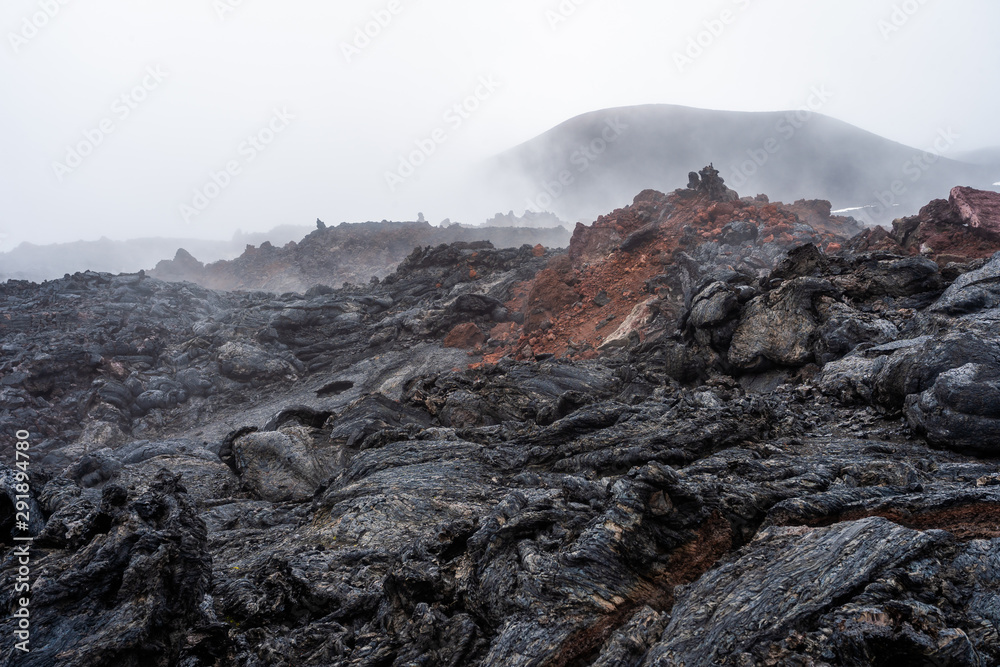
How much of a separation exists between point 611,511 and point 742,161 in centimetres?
10311

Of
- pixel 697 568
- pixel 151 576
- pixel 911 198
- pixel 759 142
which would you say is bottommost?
pixel 697 568

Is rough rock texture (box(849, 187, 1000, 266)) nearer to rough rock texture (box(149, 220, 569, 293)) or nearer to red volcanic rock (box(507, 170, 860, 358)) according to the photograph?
red volcanic rock (box(507, 170, 860, 358))

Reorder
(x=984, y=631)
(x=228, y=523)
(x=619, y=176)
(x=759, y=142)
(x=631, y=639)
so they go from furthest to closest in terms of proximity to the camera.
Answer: (x=619, y=176) → (x=759, y=142) → (x=228, y=523) → (x=631, y=639) → (x=984, y=631)

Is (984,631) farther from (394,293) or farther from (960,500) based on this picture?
(394,293)

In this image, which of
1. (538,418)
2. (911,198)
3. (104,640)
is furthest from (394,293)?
(911,198)

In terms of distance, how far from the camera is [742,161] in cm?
8931

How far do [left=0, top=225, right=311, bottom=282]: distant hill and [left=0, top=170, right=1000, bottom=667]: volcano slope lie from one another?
4279 inches

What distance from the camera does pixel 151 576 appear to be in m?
6.99

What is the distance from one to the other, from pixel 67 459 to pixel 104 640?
21.7m

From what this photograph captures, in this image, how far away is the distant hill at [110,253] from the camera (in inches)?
3991

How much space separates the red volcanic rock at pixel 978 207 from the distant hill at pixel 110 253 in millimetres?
115769

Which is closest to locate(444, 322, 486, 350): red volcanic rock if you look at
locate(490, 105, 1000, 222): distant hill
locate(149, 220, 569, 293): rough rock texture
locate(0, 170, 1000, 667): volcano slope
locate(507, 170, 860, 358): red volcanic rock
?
locate(507, 170, 860, 358): red volcanic rock

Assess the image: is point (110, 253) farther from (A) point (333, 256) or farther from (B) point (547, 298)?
(B) point (547, 298)

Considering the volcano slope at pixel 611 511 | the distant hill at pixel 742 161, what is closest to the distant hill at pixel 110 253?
the distant hill at pixel 742 161
